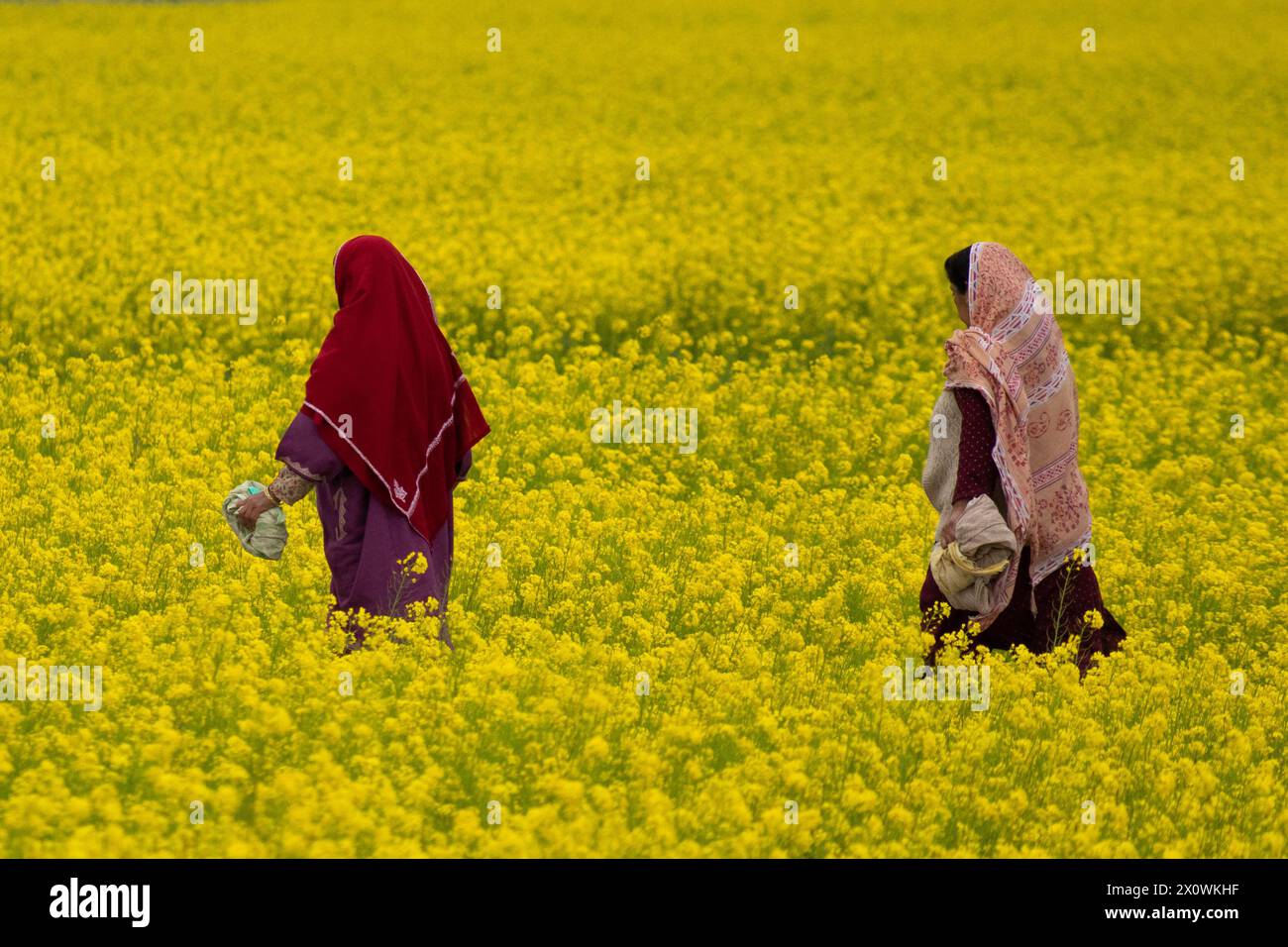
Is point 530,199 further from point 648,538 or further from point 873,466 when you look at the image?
point 648,538

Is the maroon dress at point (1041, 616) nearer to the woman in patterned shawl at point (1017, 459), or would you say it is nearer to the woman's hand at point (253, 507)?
the woman in patterned shawl at point (1017, 459)

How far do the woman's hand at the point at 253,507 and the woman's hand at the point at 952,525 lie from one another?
2178 mm

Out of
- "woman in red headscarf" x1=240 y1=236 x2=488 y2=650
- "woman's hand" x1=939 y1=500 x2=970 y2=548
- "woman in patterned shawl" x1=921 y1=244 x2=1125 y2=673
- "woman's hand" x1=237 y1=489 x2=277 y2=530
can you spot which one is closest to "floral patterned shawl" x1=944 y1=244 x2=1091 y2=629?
"woman in patterned shawl" x1=921 y1=244 x2=1125 y2=673

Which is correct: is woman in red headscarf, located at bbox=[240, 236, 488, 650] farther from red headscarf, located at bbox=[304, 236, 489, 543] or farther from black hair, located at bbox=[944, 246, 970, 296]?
black hair, located at bbox=[944, 246, 970, 296]

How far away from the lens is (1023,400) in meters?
5.97

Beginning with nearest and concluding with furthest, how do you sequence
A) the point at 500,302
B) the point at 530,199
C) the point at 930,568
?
the point at 930,568, the point at 500,302, the point at 530,199

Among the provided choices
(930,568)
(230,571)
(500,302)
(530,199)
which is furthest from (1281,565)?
(530,199)

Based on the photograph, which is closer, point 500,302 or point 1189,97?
point 500,302

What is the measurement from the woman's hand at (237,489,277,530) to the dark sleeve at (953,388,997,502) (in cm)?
222

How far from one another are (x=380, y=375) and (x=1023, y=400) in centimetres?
209

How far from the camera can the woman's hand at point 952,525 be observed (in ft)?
19.2

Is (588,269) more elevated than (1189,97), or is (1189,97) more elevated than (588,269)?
(1189,97)

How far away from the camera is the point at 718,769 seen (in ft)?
17.8

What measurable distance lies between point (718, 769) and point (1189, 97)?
18.5m
